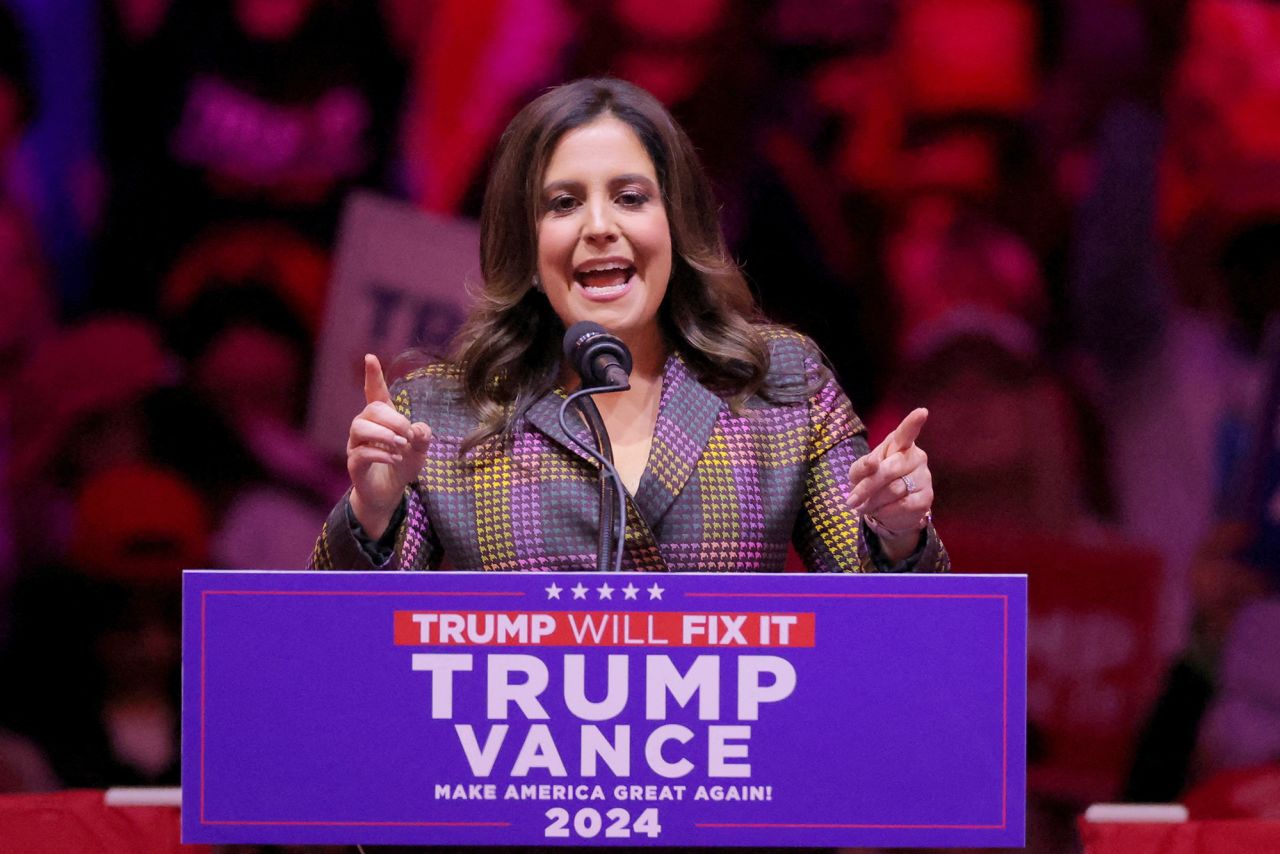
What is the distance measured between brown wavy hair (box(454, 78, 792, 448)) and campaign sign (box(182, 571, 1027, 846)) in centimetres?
50

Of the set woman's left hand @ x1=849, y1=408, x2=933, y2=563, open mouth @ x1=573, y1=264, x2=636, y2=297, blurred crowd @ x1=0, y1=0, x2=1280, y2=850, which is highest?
blurred crowd @ x1=0, y1=0, x2=1280, y2=850

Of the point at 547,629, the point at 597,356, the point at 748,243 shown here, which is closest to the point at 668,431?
the point at 597,356

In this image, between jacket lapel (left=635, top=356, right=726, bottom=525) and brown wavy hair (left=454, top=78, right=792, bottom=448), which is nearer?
jacket lapel (left=635, top=356, right=726, bottom=525)

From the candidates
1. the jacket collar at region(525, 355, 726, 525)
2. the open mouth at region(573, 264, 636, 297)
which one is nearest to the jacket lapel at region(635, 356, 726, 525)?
the jacket collar at region(525, 355, 726, 525)

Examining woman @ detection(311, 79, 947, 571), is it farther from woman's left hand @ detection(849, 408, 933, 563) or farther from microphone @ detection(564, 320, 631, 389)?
microphone @ detection(564, 320, 631, 389)

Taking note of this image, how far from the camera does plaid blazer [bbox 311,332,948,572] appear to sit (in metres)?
1.57

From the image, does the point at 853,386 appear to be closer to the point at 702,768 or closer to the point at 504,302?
the point at 504,302

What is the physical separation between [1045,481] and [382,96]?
1.92m

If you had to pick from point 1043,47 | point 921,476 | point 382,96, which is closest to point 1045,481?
point 1043,47

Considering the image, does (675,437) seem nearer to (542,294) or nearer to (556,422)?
(556,422)

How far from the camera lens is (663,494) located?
5.19 ft

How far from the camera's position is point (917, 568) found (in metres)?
1.47

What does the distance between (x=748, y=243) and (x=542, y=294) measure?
192cm

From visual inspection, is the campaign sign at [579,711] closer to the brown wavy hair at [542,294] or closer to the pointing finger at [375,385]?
the pointing finger at [375,385]
